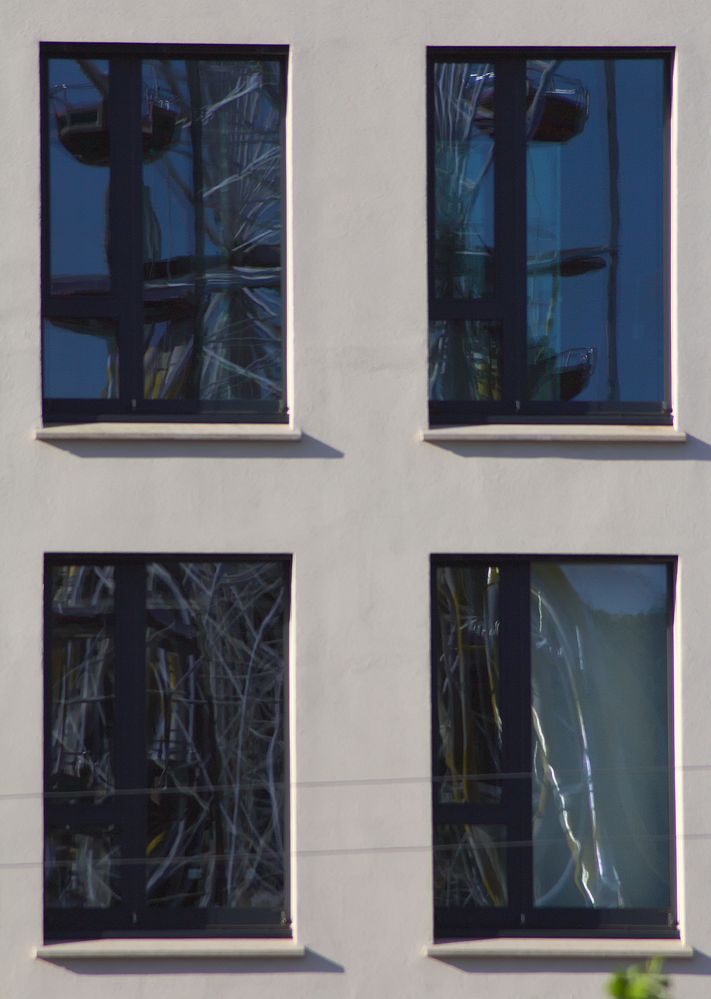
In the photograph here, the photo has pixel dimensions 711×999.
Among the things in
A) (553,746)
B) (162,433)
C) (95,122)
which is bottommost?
(553,746)

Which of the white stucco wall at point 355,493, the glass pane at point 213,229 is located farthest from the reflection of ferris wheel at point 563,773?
the glass pane at point 213,229

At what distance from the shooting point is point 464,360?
31.4ft

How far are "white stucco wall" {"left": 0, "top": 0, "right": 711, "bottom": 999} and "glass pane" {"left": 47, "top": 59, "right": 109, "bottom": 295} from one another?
0.30 meters

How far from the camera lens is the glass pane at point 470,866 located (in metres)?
9.23

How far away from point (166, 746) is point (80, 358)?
2741 millimetres

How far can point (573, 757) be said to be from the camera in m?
9.39

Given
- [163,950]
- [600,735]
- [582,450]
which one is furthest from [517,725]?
[163,950]

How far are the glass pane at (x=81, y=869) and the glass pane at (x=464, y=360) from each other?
3.83 meters

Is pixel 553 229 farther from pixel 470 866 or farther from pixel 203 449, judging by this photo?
pixel 470 866

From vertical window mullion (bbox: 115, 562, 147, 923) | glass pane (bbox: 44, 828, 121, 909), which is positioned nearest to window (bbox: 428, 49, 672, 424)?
vertical window mullion (bbox: 115, 562, 147, 923)

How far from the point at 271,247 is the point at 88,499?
219 centimetres

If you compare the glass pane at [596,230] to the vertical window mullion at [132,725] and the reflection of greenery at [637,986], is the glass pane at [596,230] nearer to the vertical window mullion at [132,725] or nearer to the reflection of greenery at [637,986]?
the vertical window mullion at [132,725]

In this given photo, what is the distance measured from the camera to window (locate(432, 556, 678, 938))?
9258 millimetres

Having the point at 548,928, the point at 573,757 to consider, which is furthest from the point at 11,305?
the point at 548,928
